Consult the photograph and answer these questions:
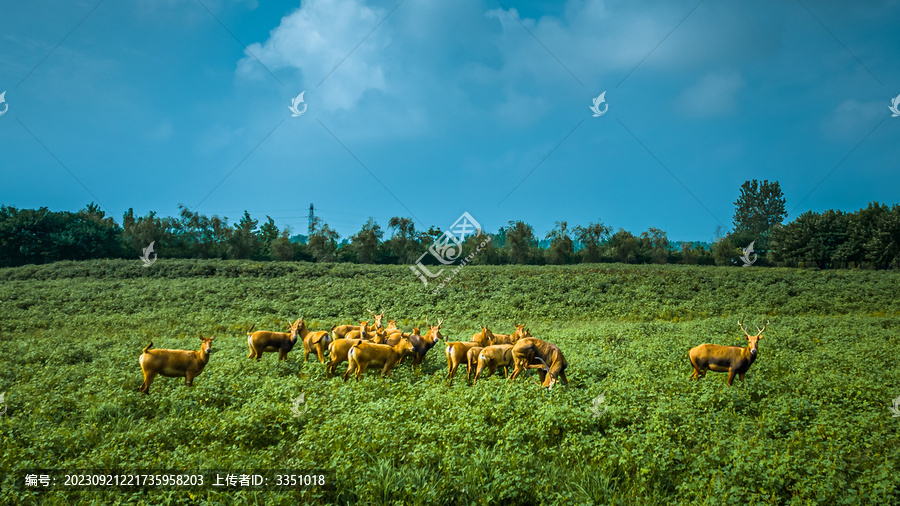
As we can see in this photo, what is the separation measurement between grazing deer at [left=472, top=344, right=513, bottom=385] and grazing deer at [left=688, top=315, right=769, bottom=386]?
436 centimetres

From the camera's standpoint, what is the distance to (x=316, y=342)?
12.2 metres

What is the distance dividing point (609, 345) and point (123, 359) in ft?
50.9

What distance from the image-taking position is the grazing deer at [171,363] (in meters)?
8.65

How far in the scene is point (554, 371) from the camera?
9.71 m

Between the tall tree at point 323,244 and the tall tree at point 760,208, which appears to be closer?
the tall tree at point 323,244

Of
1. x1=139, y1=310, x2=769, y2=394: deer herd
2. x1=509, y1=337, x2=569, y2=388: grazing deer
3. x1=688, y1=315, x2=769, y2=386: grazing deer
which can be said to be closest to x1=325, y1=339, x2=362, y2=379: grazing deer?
x1=139, y1=310, x2=769, y2=394: deer herd

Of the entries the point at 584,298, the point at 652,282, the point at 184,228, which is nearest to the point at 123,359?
the point at 584,298

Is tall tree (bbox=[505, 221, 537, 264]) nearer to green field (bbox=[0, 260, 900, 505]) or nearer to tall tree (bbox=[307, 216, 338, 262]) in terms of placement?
tall tree (bbox=[307, 216, 338, 262])

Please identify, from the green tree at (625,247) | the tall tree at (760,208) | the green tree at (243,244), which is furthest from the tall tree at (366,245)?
the tall tree at (760,208)

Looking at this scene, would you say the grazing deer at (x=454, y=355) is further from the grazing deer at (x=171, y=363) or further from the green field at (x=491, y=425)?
the grazing deer at (x=171, y=363)

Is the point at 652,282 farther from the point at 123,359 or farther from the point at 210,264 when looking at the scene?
the point at 210,264

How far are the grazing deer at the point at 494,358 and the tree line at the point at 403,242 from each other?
4560 centimetres

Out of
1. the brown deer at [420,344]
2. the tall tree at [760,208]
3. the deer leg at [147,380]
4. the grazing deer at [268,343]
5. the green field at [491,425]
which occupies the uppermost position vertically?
the tall tree at [760,208]

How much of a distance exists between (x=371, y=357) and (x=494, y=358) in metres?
3.01
